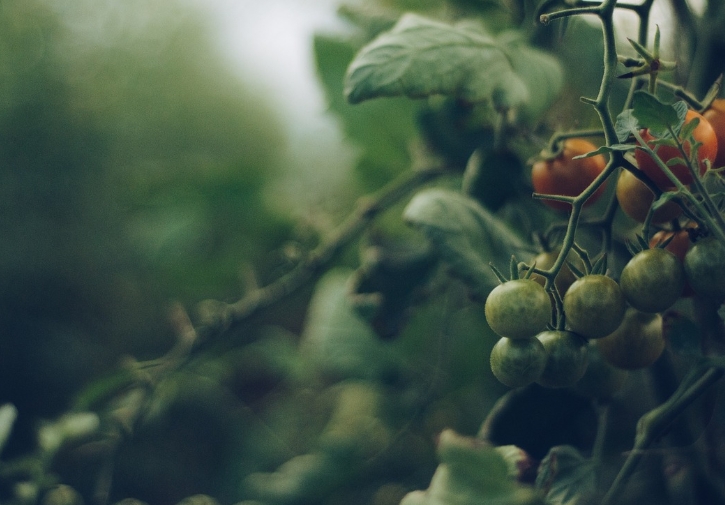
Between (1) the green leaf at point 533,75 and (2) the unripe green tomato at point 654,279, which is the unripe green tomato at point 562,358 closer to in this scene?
(2) the unripe green tomato at point 654,279

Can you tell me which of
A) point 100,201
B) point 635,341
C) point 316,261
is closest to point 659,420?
point 635,341

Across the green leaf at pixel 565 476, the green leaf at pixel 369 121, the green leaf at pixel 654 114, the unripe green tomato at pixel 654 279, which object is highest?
the green leaf at pixel 369 121

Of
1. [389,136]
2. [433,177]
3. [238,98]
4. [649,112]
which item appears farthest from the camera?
[238,98]

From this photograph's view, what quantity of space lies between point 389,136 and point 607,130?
0.43 meters

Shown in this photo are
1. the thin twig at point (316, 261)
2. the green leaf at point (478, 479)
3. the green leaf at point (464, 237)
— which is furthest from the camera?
the thin twig at point (316, 261)

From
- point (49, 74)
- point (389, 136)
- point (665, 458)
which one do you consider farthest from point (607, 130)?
point (49, 74)

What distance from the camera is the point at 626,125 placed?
10.1 inches

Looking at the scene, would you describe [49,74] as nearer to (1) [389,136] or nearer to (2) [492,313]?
(1) [389,136]

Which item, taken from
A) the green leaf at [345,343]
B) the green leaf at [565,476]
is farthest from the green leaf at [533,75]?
the green leaf at [345,343]

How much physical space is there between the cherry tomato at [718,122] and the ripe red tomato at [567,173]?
6cm

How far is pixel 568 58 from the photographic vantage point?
0.58 m

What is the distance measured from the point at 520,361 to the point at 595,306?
42 millimetres

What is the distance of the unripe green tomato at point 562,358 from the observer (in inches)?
10.3

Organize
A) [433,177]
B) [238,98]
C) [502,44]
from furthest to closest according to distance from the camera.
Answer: [238,98] → [433,177] → [502,44]
